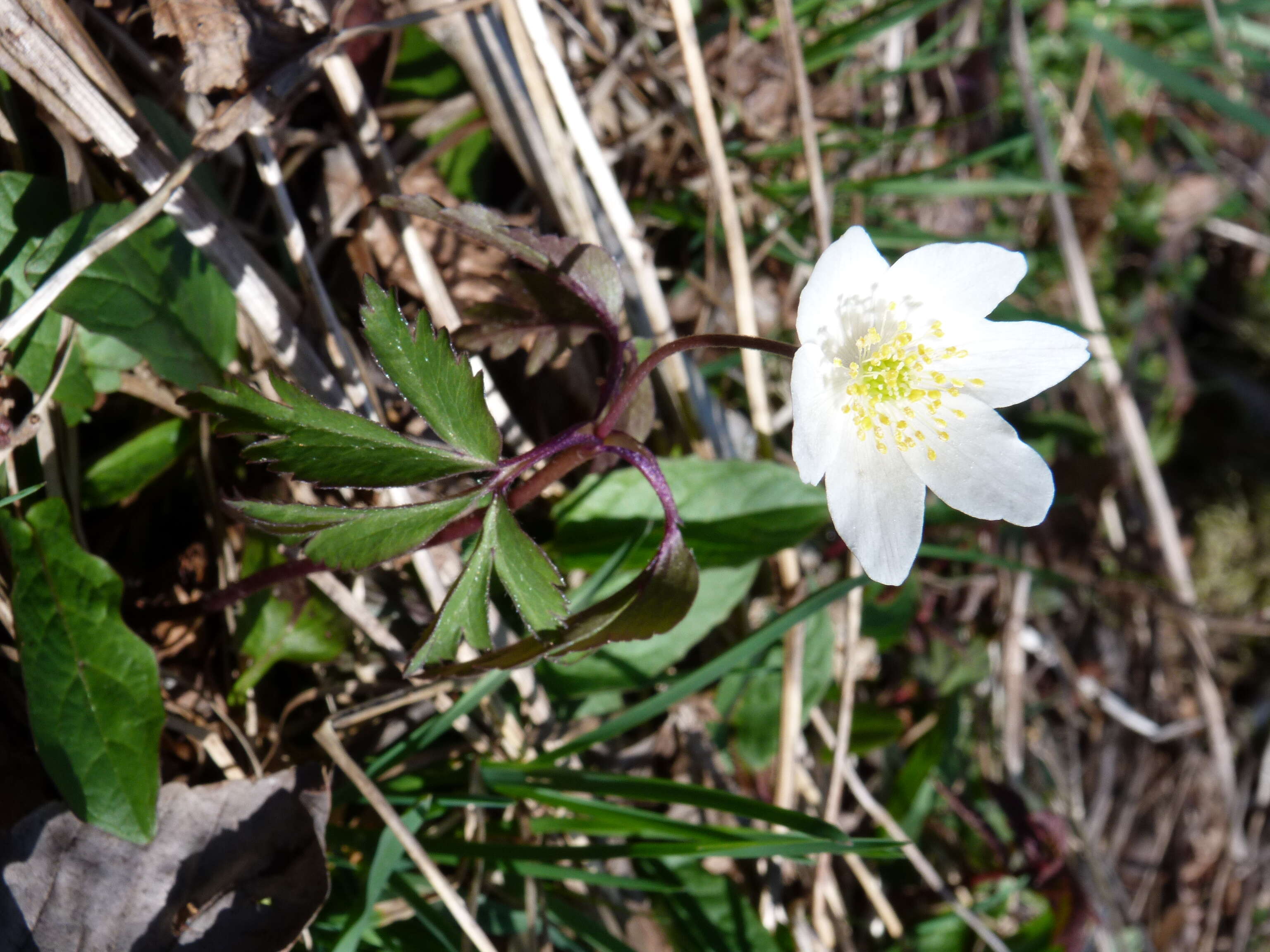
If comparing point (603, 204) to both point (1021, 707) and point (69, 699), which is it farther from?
point (1021, 707)

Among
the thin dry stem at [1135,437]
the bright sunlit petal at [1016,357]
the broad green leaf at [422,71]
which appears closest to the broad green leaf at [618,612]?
the bright sunlit petal at [1016,357]

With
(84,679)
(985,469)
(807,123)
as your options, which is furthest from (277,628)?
(807,123)

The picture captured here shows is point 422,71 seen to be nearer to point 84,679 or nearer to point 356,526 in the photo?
point 356,526

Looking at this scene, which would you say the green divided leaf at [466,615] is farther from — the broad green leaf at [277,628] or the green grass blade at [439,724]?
the broad green leaf at [277,628]

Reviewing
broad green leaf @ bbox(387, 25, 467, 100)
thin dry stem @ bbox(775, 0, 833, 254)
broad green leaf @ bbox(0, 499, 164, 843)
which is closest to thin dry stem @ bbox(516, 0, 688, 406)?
broad green leaf @ bbox(387, 25, 467, 100)

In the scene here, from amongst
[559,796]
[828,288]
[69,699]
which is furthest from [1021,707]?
[69,699]

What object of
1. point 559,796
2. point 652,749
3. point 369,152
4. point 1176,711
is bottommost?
point 1176,711
